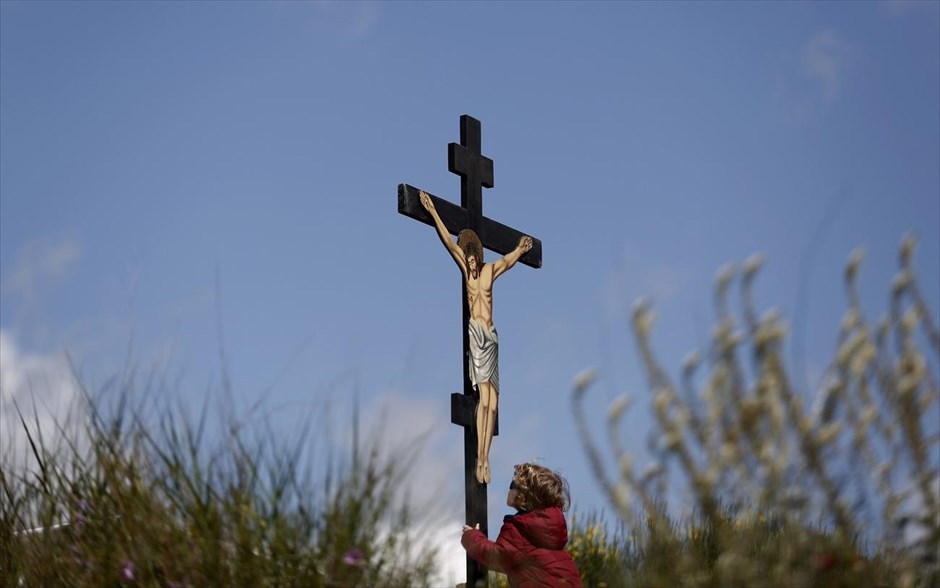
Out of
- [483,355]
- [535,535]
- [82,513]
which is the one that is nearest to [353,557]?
[82,513]

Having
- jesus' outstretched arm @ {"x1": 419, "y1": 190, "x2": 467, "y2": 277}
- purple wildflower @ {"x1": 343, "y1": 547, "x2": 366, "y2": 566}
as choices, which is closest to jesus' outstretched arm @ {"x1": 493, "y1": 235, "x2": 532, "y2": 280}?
jesus' outstretched arm @ {"x1": 419, "y1": 190, "x2": 467, "y2": 277}

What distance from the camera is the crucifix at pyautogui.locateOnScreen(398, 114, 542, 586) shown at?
935 centimetres

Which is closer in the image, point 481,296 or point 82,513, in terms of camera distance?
point 82,513

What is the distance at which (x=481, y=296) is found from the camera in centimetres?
978

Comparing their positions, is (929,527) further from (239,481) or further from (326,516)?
(239,481)

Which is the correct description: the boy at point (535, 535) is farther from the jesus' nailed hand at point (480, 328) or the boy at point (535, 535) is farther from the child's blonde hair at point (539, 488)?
the jesus' nailed hand at point (480, 328)

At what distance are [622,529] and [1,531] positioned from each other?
4.31 metres

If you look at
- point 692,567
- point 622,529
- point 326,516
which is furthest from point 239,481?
point 622,529

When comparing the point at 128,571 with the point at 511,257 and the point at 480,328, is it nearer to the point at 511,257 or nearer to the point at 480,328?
the point at 480,328

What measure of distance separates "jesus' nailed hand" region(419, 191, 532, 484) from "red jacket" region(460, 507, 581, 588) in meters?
2.64

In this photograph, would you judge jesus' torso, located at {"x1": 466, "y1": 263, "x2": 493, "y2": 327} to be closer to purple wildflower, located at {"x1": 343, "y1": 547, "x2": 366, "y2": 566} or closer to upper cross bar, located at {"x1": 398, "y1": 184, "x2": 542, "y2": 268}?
upper cross bar, located at {"x1": 398, "y1": 184, "x2": 542, "y2": 268}

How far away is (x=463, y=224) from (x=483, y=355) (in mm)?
1126

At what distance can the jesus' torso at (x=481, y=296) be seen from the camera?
9.68 m

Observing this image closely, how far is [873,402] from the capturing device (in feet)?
12.2
